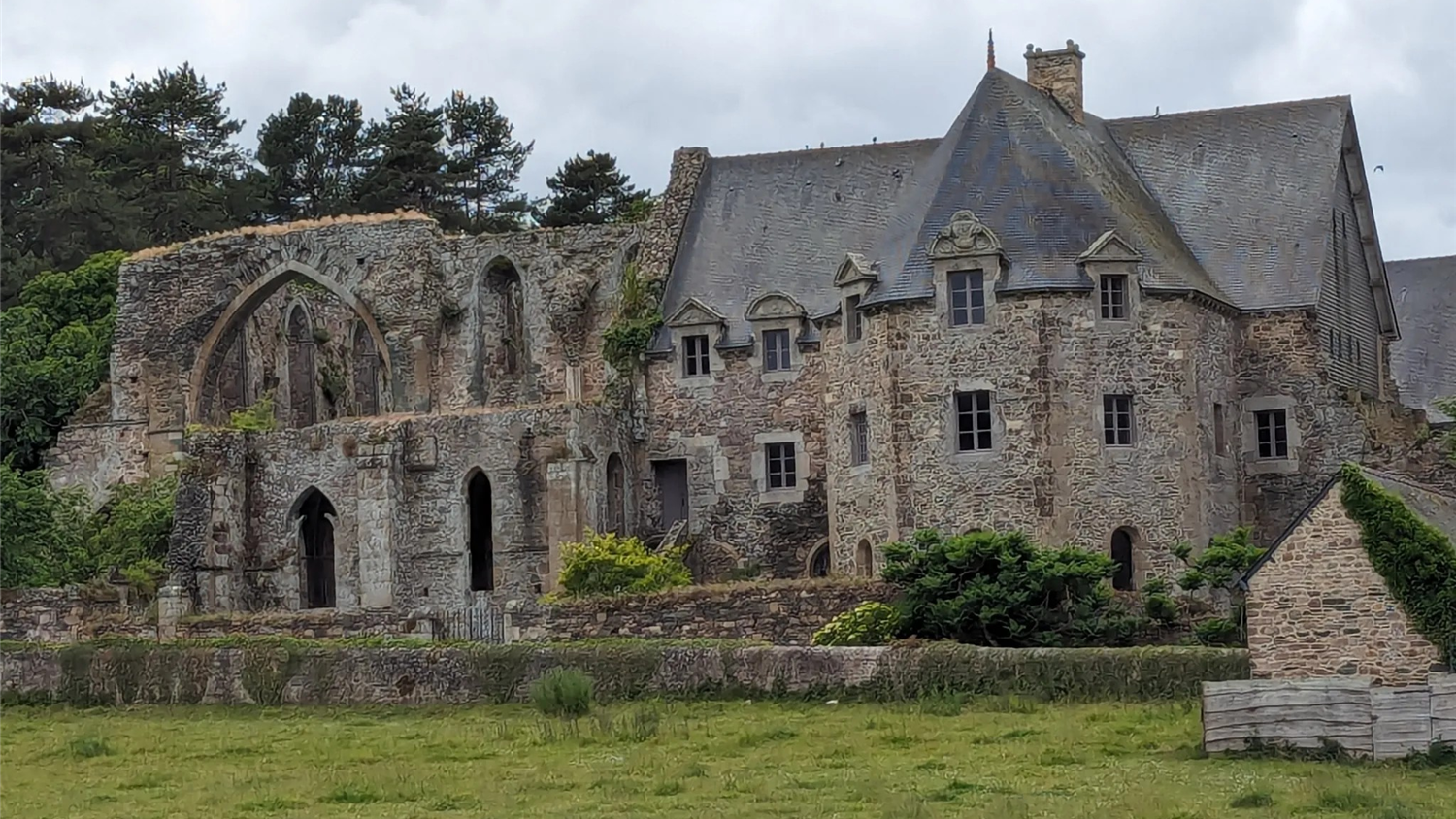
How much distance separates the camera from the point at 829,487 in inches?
1991

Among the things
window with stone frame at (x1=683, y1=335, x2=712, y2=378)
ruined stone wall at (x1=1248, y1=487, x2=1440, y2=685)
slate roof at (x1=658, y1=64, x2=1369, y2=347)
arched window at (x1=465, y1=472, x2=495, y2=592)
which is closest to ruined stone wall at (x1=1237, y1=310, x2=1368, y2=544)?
slate roof at (x1=658, y1=64, x2=1369, y2=347)

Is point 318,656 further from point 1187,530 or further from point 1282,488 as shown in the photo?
point 1282,488

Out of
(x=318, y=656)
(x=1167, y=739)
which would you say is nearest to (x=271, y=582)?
(x=318, y=656)

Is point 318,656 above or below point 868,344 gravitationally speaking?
below

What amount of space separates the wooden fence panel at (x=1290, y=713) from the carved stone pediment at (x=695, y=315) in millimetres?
25516

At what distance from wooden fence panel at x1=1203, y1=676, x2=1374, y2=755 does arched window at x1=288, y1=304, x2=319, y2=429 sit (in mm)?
39968

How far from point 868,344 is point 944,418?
2.20 metres

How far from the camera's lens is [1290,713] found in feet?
94.8

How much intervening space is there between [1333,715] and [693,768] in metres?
6.65

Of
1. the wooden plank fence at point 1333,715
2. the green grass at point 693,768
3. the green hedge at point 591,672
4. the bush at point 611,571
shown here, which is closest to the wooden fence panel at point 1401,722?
the wooden plank fence at point 1333,715

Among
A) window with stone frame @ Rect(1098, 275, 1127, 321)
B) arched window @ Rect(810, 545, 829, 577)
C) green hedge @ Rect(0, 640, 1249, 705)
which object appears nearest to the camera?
green hedge @ Rect(0, 640, 1249, 705)

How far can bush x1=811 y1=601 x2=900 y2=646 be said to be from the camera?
137ft

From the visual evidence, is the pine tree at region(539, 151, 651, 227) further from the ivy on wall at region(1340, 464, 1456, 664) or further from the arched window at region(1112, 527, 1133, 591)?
the ivy on wall at region(1340, 464, 1456, 664)

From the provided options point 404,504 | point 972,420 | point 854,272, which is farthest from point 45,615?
point 972,420
